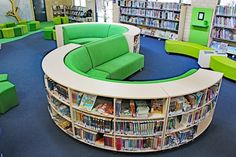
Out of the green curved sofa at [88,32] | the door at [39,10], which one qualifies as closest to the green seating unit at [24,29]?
the door at [39,10]

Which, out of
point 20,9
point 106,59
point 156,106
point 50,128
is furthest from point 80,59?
point 20,9

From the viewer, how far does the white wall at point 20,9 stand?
38.9 ft

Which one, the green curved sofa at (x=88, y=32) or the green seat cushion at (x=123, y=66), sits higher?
the green curved sofa at (x=88, y=32)

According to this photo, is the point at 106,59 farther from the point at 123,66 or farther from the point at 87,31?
the point at 87,31

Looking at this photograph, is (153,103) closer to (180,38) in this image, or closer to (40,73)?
Result: (40,73)

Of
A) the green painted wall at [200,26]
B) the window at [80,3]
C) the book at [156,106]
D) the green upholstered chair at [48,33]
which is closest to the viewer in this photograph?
the book at [156,106]

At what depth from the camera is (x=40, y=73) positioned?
245 inches

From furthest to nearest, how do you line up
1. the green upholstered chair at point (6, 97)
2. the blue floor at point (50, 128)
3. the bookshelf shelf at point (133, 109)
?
the green upholstered chair at point (6, 97), the blue floor at point (50, 128), the bookshelf shelf at point (133, 109)

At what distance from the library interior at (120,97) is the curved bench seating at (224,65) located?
0.09 ft

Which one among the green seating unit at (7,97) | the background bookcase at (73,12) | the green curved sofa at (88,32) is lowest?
the green seating unit at (7,97)

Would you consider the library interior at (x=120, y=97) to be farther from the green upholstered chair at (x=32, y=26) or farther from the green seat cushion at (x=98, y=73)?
the green upholstered chair at (x=32, y=26)

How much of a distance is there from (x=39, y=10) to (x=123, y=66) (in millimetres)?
10470

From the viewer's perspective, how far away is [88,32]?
787 cm

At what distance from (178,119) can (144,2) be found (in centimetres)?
727
